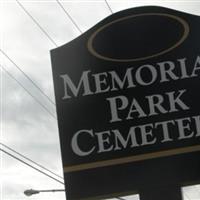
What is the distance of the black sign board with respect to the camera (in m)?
13.2

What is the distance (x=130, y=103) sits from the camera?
13.7 metres

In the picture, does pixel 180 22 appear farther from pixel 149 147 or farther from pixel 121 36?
pixel 149 147

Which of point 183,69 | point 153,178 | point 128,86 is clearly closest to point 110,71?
point 128,86

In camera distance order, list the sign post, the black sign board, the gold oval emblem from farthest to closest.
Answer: the gold oval emblem, the black sign board, the sign post

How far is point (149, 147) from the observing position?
13.3 meters

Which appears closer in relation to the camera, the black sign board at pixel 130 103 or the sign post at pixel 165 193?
the sign post at pixel 165 193

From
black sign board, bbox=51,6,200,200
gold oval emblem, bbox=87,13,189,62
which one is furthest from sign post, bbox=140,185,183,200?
gold oval emblem, bbox=87,13,189,62

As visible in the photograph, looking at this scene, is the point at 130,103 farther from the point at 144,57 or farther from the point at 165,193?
the point at 165,193

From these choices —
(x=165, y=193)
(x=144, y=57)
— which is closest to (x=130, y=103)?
(x=144, y=57)

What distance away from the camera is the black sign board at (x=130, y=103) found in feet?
43.5

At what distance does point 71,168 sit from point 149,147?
1554 millimetres

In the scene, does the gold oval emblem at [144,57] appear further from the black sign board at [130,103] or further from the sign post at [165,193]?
the sign post at [165,193]

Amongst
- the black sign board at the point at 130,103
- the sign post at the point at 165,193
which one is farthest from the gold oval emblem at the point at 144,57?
the sign post at the point at 165,193

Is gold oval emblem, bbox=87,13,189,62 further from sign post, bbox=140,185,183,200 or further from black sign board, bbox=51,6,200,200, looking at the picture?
sign post, bbox=140,185,183,200
